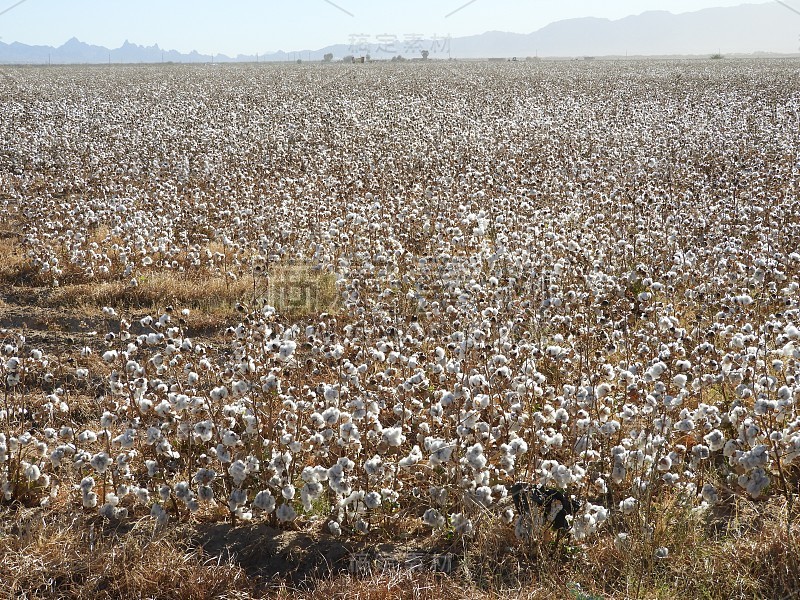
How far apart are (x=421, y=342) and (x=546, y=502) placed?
11.3 ft

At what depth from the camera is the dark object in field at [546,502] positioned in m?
4.41

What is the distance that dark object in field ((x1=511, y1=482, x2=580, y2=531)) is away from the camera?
14.5 feet

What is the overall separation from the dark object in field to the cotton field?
0.06ft

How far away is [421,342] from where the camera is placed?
7.76 metres

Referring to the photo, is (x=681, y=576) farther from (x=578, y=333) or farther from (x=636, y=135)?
(x=636, y=135)

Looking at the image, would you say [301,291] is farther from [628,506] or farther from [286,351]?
[628,506]

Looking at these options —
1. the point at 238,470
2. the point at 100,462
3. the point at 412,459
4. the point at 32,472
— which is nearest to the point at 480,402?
the point at 412,459

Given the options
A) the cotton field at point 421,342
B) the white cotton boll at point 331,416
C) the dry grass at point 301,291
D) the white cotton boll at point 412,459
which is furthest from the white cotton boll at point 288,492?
the dry grass at point 301,291

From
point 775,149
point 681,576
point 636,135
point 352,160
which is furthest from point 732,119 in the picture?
point 681,576

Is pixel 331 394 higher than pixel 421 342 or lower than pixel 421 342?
higher

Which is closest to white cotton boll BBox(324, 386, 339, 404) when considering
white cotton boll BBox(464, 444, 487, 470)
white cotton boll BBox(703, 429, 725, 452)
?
white cotton boll BBox(464, 444, 487, 470)

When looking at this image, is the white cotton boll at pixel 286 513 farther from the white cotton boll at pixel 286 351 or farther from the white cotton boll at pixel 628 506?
the white cotton boll at pixel 628 506

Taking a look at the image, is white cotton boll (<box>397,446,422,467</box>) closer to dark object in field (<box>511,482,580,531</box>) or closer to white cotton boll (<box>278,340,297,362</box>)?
dark object in field (<box>511,482,580,531</box>)

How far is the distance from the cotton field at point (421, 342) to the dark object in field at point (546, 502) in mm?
20
